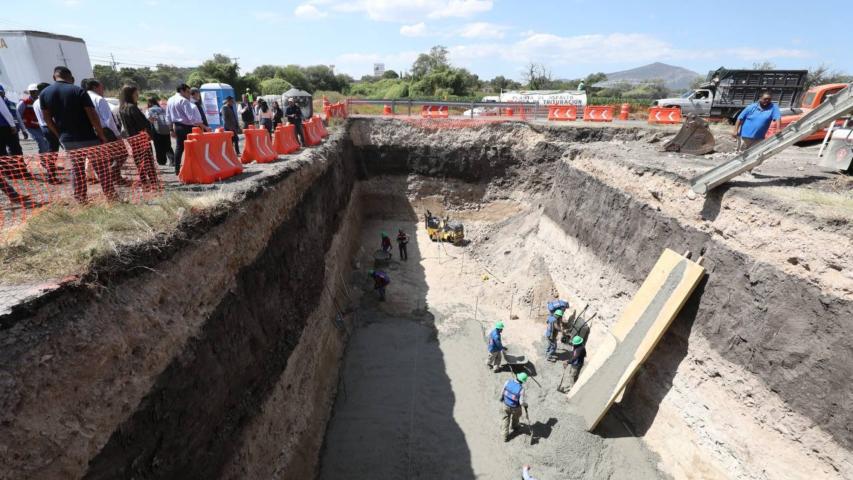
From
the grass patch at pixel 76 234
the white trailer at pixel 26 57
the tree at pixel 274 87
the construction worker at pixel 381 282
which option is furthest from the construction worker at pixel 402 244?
the tree at pixel 274 87

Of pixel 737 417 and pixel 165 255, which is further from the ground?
pixel 165 255

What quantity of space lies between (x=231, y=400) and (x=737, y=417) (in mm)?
7964

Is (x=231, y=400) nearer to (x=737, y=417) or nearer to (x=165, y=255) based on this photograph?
(x=165, y=255)

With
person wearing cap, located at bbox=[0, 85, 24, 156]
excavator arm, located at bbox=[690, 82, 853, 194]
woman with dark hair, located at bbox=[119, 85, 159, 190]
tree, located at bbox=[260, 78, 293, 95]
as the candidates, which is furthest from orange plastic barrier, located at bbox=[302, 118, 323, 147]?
tree, located at bbox=[260, 78, 293, 95]

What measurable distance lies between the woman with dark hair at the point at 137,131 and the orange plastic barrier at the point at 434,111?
16284mm

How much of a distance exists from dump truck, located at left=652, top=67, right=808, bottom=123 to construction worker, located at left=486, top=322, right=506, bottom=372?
→ 2027cm

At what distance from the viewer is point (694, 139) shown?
40.5 ft

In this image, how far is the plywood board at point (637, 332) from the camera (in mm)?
8008

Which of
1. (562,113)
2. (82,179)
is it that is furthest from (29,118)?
(562,113)

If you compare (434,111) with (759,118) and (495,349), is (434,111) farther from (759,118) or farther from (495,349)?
(495,349)

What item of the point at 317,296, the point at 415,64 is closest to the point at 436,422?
the point at 317,296

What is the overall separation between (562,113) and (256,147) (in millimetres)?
18349

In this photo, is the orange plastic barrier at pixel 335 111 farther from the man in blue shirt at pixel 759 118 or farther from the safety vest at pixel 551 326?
the man in blue shirt at pixel 759 118

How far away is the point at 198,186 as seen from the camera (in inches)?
300
